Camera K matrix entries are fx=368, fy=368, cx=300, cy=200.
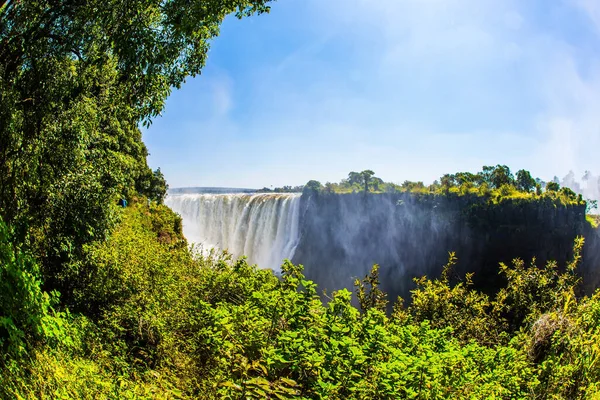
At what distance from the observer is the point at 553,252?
35250 millimetres

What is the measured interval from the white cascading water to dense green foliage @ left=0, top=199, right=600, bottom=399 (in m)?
30.4

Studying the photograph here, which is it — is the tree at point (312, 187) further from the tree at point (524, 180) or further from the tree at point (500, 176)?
the tree at point (524, 180)

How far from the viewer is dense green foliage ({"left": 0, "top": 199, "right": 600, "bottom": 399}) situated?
316 centimetres

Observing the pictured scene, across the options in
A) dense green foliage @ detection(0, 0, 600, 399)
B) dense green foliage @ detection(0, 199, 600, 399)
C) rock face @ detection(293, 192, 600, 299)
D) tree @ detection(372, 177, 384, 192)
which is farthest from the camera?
tree @ detection(372, 177, 384, 192)

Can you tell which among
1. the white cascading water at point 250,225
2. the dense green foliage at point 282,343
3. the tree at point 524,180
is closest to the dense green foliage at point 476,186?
the tree at point 524,180

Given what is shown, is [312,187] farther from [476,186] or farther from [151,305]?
[151,305]

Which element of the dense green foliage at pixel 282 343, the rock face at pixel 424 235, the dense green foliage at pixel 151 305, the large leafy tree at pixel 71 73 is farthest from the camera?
the rock face at pixel 424 235

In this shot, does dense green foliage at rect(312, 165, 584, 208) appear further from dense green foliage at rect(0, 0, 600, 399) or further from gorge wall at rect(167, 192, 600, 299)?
dense green foliage at rect(0, 0, 600, 399)

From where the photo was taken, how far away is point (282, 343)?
3420 mm

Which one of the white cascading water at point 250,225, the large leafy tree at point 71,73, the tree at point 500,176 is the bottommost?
the white cascading water at point 250,225

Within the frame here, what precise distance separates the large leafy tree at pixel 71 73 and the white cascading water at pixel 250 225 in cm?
3269

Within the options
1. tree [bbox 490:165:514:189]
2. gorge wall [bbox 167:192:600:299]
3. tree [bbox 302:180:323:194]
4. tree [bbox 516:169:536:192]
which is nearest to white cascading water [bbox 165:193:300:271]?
gorge wall [bbox 167:192:600:299]

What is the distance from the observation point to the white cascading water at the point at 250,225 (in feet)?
129

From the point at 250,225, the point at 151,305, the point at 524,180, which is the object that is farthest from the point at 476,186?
the point at 151,305
